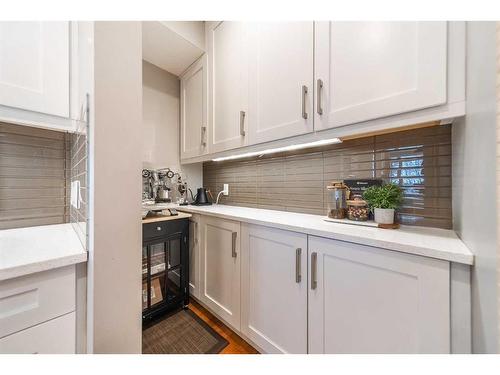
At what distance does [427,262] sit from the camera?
631mm

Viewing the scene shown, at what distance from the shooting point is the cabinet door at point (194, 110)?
1.80m

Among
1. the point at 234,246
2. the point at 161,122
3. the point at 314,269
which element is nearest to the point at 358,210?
the point at 314,269

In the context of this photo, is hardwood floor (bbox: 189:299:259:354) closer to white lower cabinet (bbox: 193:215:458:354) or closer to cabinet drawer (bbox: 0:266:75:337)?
white lower cabinet (bbox: 193:215:458:354)

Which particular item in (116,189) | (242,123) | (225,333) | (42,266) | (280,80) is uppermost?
(280,80)

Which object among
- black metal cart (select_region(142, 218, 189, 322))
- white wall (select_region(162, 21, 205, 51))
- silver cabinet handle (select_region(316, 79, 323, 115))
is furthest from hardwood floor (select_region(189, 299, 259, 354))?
white wall (select_region(162, 21, 205, 51))

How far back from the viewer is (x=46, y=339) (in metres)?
0.57

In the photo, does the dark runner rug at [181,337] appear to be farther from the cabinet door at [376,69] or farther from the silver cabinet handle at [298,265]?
the cabinet door at [376,69]

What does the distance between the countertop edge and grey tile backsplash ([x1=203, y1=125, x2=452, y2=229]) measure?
47.5 inches

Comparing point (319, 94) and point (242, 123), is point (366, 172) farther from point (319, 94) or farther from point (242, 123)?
point (242, 123)

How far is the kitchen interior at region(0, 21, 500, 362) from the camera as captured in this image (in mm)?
538

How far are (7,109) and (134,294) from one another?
0.91 meters

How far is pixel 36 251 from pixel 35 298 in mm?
176

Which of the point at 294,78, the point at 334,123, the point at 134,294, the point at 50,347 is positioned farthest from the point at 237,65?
the point at 50,347
